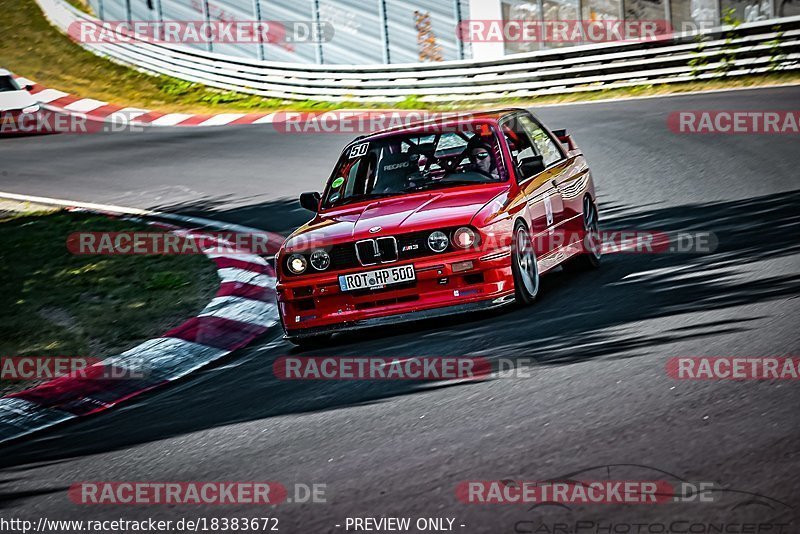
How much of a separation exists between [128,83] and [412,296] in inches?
866

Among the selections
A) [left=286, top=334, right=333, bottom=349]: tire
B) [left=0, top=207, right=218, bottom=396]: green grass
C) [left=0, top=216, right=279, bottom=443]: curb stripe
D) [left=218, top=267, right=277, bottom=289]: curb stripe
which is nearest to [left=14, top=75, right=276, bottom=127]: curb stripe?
[left=0, top=207, right=218, bottom=396]: green grass

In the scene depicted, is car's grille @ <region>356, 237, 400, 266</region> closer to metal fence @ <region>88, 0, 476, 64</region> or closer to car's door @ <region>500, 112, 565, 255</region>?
car's door @ <region>500, 112, 565, 255</region>

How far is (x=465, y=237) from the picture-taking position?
7.66m

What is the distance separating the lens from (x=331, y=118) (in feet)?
73.7

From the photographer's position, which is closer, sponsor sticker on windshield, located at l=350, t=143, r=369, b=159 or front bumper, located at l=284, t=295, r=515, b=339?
front bumper, located at l=284, t=295, r=515, b=339

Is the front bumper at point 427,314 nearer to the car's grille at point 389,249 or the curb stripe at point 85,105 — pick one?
the car's grille at point 389,249

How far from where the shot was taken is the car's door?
27.6 feet

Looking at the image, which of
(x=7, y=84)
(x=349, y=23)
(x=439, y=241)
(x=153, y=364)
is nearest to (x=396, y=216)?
(x=439, y=241)

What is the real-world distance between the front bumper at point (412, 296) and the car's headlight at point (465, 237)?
2.6 inches

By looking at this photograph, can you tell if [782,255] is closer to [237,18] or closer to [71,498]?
[71,498]

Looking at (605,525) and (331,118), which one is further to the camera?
(331,118)

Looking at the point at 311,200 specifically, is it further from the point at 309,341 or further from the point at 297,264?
the point at 309,341

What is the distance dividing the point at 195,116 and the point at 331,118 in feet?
12.4

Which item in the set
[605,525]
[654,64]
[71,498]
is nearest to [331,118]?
[654,64]
